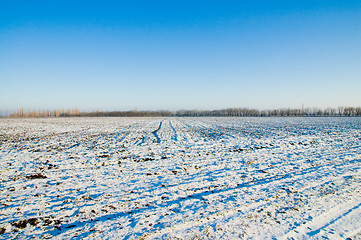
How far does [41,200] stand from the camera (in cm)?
613

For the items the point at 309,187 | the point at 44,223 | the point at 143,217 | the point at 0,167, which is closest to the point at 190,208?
the point at 143,217

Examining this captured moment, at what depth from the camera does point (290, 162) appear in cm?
1033

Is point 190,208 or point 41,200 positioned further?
point 41,200

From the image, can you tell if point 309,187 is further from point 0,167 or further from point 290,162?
point 0,167

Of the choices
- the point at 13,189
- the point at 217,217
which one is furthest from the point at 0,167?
the point at 217,217

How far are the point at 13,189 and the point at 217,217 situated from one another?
7.59 m

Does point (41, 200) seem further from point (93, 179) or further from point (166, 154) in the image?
point (166, 154)

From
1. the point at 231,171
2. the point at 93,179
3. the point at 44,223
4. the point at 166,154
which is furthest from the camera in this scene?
the point at 166,154

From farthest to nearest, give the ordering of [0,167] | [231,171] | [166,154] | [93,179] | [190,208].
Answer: [166,154]
[0,167]
[231,171]
[93,179]
[190,208]

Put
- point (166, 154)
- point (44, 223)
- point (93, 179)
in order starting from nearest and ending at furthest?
point (44, 223)
point (93, 179)
point (166, 154)

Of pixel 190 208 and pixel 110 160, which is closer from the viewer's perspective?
pixel 190 208

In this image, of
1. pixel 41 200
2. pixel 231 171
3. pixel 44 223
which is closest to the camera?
pixel 44 223

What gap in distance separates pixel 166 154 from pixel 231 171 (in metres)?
4.99

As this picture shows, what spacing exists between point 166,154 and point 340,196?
9008 mm
